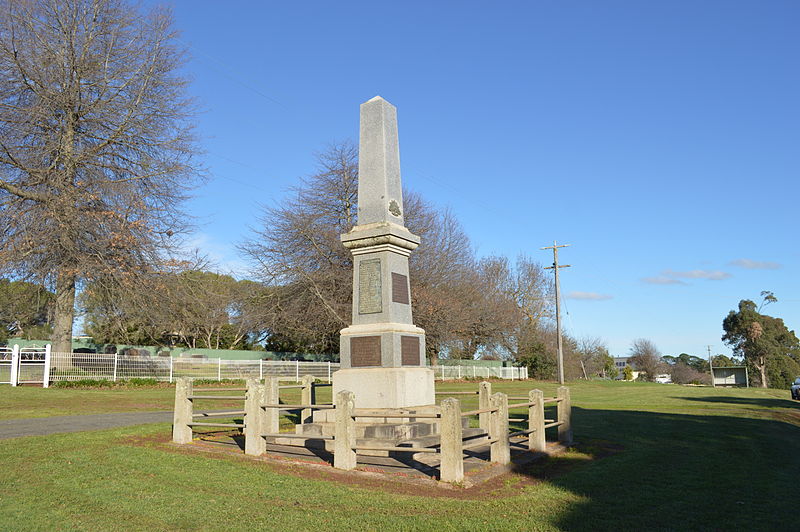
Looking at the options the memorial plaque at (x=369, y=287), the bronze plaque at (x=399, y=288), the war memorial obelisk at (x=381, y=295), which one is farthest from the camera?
the bronze plaque at (x=399, y=288)

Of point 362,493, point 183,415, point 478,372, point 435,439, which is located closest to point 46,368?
point 183,415

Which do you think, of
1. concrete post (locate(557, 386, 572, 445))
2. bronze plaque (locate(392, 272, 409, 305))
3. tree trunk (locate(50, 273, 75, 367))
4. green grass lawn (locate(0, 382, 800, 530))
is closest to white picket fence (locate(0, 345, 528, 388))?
tree trunk (locate(50, 273, 75, 367))

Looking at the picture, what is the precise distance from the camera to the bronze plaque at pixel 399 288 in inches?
425

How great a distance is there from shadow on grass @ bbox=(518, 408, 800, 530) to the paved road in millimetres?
8699

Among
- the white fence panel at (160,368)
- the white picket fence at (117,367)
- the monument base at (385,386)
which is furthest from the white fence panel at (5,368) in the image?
the monument base at (385,386)

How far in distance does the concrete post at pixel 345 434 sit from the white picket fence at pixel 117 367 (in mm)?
9793

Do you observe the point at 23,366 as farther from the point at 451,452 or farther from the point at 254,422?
the point at 451,452

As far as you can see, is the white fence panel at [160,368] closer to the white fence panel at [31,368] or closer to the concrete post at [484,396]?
the white fence panel at [31,368]

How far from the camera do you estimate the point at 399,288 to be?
1098cm

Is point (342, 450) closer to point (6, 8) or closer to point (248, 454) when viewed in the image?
point (248, 454)

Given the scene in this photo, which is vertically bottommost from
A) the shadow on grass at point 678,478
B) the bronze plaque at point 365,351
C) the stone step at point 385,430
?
the shadow on grass at point 678,478

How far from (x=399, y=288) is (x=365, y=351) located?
133cm

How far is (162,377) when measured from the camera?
2658 centimetres

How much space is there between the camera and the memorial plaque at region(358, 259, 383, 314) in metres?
10.7
